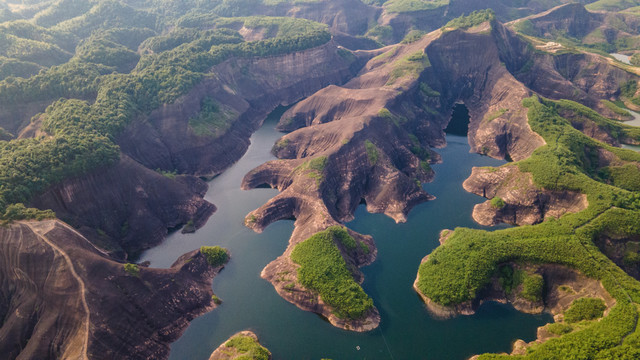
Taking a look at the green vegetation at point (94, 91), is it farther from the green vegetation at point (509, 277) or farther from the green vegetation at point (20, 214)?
the green vegetation at point (509, 277)

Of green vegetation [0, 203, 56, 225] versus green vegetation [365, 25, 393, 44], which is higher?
green vegetation [0, 203, 56, 225]

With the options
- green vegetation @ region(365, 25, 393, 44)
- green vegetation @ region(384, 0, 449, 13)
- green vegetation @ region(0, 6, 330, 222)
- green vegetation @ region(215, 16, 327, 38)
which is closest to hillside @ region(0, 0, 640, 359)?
green vegetation @ region(0, 6, 330, 222)

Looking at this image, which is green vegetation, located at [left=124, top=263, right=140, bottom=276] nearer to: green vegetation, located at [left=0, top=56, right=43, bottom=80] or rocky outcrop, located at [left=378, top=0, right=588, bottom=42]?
green vegetation, located at [left=0, top=56, right=43, bottom=80]

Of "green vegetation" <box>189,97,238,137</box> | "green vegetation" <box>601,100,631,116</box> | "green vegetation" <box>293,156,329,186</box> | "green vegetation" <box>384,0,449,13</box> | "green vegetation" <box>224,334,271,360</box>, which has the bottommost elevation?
"green vegetation" <box>601,100,631,116</box>

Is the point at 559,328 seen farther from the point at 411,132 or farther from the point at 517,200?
the point at 411,132

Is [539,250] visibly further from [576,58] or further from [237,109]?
[576,58]

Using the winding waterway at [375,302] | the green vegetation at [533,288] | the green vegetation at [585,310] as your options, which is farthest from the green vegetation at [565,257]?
the winding waterway at [375,302]

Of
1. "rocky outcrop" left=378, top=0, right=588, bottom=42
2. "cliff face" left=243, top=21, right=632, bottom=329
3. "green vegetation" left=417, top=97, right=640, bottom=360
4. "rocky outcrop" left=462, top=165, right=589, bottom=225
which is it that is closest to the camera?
"green vegetation" left=417, top=97, right=640, bottom=360
